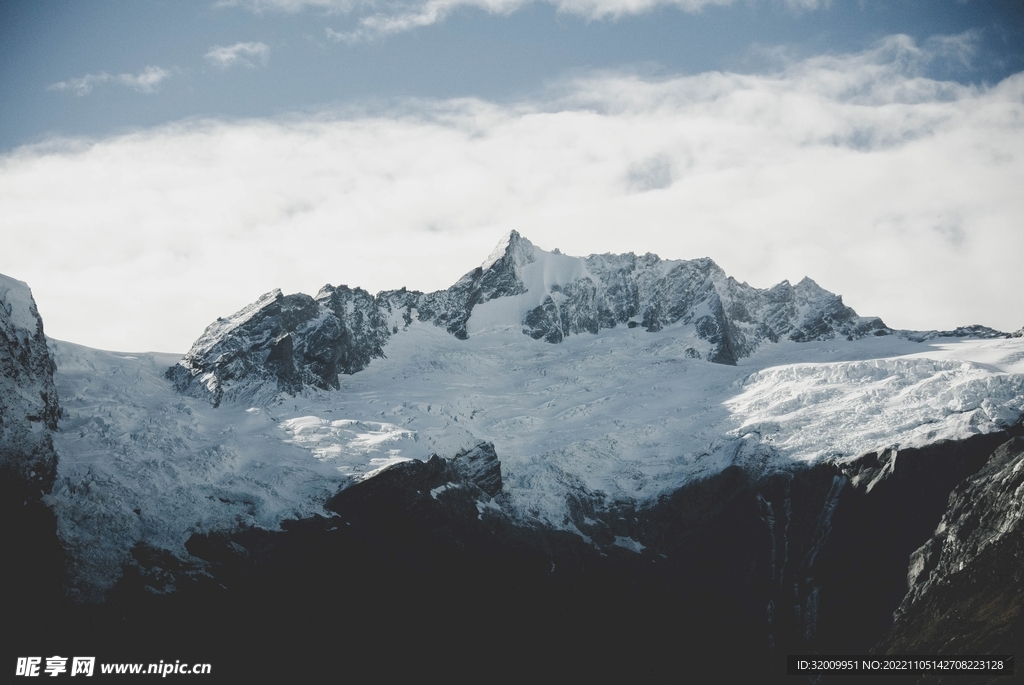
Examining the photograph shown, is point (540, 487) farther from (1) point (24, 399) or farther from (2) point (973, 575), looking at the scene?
(1) point (24, 399)

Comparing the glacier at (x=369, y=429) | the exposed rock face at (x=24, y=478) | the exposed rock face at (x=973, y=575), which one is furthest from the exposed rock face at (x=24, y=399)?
Result: the exposed rock face at (x=973, y=575)

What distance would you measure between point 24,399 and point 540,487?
76194mm

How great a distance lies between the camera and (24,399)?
127125mm

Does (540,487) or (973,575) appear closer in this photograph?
(973,575)

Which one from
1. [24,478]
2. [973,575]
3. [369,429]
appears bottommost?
[973,575]

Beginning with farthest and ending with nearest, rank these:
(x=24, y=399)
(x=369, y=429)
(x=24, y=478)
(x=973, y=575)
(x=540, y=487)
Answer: (x=369, y=429), (x=540, y=487), (x=973, y=575), (x=24, y=399), (x=24, y=478)

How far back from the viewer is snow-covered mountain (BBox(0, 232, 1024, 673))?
14300cm

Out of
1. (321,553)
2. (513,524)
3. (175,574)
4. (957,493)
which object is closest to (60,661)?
(175,574)

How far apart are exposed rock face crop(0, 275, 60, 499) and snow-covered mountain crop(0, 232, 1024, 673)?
751mm

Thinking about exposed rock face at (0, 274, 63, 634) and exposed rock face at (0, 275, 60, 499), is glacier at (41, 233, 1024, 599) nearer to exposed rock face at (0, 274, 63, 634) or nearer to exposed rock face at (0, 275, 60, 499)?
exposed rock face at (0, 274, 63, 634)

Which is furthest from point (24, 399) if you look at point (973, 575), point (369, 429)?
point (973, 575)

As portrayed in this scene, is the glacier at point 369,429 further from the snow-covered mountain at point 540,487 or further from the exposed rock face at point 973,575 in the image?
the exposed rock face at point 973,575

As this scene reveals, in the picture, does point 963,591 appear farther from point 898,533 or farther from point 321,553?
point 321,553

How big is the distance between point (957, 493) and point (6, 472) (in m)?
121
